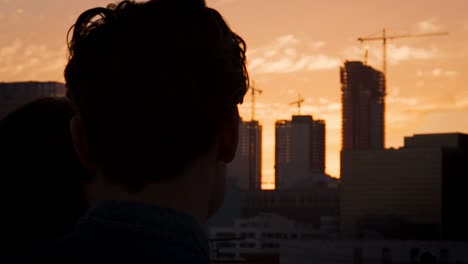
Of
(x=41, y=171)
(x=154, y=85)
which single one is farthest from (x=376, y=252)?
(x=154, y=85)

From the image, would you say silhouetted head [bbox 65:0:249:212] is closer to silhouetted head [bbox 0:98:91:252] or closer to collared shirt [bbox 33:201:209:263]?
collared shirt [bbox 33:201:209:263]

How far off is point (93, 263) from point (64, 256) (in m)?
0.08

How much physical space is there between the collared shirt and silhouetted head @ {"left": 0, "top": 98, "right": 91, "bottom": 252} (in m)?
0.58

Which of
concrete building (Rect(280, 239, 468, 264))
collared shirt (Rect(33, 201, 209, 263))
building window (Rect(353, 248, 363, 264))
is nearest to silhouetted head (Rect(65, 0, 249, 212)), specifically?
collared shirt (Rect(33, 201, 209, 263))

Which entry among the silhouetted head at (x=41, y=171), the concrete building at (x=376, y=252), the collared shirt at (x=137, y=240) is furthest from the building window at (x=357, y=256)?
the collared shirt at (x=137, y=240)

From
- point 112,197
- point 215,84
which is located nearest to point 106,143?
point 112,197

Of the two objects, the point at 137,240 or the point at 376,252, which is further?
the point at 376,252

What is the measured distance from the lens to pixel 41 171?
3094 millimetres

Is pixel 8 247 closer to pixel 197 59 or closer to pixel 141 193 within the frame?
pixel 141 193

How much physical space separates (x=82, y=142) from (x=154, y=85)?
Answer: 33 centimetres

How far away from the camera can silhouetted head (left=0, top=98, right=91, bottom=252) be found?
2979 millimetres

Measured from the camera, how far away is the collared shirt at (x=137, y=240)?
7.57 feet

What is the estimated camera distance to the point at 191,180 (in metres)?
2.49

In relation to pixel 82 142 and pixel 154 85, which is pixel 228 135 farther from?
pixel 82 142
